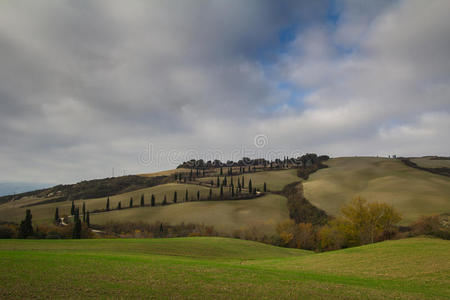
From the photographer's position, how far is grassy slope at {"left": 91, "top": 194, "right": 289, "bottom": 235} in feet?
362

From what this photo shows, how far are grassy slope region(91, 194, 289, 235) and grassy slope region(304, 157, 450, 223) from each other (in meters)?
21.7

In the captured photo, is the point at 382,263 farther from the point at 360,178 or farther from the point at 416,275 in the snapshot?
the point at 360,178

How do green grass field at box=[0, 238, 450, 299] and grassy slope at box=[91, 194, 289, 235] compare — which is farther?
grassy slope at box=[91, 194, 289, 235]

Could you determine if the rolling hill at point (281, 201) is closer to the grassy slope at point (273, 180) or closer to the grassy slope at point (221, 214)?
the grassy slope at point (221, 214)

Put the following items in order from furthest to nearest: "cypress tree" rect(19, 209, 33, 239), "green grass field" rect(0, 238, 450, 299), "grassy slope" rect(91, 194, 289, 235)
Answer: "grassy slope" rect(91, 194, 289, 235) → "cypress tree" rect(19, 209, 33, 239) → "green grass field" rect(0, 238, 450, 299)

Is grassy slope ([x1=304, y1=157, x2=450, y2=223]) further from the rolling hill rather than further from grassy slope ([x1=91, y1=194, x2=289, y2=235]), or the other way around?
grassy slope ([x1=91, y1=194, x2=289, y2=235])

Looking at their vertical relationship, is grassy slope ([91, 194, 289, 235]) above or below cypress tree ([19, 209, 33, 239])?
below

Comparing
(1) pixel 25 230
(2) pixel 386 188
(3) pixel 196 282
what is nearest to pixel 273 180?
(2) pixel 386 188

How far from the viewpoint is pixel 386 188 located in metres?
127

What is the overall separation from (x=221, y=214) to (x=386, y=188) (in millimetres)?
78450

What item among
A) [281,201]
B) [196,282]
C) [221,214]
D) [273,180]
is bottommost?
[221,214]

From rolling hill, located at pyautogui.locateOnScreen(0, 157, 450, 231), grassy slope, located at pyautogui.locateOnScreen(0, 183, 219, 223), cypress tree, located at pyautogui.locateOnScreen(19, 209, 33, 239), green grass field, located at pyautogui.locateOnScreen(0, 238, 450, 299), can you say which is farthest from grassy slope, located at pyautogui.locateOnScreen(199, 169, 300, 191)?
green grass field, located at pyautogui.locateOnScreen(0, 238, 450, 299)

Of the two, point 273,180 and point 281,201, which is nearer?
point 281,201

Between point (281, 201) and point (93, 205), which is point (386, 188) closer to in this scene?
point (281, 201)
